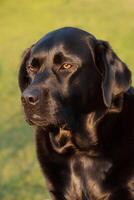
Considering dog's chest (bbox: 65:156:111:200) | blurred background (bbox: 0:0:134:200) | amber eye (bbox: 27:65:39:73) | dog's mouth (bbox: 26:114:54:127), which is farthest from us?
blurred background (bbox: 0:0:134:200)

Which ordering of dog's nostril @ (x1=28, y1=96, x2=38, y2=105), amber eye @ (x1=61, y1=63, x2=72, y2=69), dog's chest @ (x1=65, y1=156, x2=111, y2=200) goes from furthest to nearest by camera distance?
dog's chest @ (x1=65, y1=156, x2=111, y2=200), amber eye @ (x1=61, y1=63, x2=72, y2=69), dog's nostril @ (x1=28, y1=96, x2=38, y2=105)

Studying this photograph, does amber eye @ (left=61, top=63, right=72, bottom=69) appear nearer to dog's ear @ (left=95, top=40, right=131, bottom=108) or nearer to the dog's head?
the dog's head

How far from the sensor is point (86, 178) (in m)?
6.02

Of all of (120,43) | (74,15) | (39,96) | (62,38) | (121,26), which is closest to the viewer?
(39,96)

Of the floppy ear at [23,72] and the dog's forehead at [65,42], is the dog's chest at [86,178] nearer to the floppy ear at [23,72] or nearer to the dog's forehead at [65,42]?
the floppy ear at [23,72]

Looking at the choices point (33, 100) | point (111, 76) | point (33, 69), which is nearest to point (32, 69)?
point (33, 69)

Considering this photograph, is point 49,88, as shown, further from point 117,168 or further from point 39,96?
point 117,168

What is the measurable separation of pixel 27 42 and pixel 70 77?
17646mm

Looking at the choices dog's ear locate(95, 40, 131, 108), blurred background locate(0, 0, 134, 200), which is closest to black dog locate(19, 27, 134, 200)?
dog's ear locate(95, 40, 131, 108)

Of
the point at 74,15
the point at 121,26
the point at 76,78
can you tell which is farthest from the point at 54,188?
the point at 74,15

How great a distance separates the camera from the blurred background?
1018 centimetres

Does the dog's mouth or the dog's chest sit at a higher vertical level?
the dog's mouth

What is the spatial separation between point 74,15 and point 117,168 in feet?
67.0

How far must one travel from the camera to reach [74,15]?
26000 millimetres
